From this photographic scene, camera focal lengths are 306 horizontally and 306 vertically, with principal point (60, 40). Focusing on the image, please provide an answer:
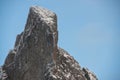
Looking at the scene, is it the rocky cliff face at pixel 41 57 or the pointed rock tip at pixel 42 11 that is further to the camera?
the pointed rock tip at pixel 42 11

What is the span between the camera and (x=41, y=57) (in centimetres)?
6519

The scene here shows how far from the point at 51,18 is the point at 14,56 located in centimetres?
1317

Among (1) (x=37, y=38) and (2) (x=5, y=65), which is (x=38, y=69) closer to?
(1) (x=37, y=38)

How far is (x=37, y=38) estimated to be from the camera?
6775cm

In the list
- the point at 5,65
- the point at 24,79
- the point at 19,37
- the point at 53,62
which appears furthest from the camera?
the point at 19,37

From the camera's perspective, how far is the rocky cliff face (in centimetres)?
6357

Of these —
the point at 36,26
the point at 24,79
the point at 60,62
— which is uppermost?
the point at 36,26

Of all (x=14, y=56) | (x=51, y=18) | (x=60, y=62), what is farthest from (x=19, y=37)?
(x=60, y=62)

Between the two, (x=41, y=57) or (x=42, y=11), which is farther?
(x=42, y=11)

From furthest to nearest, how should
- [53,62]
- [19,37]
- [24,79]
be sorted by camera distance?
1. [19,37]
2. [24,79]
3. [53,62]

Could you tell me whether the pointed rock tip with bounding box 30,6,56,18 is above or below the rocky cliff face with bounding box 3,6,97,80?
above

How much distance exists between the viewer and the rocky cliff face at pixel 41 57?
63572mm

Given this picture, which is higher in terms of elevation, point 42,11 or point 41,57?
point 42,11

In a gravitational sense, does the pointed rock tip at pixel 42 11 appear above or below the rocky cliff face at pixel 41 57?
above
